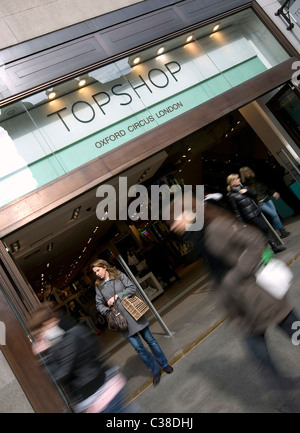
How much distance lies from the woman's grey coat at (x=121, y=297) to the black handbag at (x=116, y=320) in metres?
0.06

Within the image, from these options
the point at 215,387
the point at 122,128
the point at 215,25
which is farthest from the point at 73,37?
the point at 215,387

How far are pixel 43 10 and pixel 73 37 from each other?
73cm

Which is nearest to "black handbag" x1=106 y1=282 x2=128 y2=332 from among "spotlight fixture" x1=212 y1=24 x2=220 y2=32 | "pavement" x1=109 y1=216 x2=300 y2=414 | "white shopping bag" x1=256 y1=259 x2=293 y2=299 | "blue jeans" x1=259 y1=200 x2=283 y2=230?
"pavement" x1=109 y1=216 x2=300 y2=414

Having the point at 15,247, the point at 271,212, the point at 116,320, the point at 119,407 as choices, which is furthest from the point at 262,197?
the point at 119,407

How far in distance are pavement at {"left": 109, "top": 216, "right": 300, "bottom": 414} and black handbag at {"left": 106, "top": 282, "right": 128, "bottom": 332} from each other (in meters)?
0.80

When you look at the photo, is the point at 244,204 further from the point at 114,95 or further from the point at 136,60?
the point at 136,60

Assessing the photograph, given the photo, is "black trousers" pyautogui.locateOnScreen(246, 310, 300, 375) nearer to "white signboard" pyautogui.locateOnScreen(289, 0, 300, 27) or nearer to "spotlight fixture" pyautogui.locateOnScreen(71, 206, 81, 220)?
"spotlight fixture" pyautogui.locateOnScreen(71, 206, 81, 220)

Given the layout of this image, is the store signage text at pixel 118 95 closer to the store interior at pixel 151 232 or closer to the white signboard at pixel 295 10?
the store interior at pixel 151 232

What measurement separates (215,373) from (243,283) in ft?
4.60

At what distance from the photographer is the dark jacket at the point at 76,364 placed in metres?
2.83

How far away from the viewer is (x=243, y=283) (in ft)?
9.12

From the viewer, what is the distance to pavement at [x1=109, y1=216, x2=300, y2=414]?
9.50 feet

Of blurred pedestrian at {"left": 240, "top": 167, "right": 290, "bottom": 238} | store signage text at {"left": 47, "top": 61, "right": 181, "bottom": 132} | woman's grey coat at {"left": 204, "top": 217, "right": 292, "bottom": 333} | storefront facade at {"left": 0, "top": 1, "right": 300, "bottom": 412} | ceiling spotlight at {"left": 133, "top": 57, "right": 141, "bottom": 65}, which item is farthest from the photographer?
blurred pedestrian at {"left": 240, "top": 167, "right": 290, "bottom": 238}

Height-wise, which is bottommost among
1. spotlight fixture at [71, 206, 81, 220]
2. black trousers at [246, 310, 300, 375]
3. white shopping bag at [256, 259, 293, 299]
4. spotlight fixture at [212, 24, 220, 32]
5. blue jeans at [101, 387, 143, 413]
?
black trousers at [246, 310, 300, 375]
